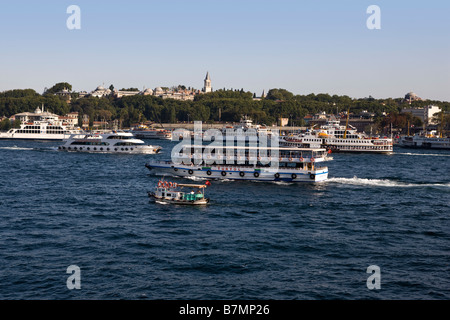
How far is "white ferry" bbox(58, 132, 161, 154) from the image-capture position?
10334 centimetres

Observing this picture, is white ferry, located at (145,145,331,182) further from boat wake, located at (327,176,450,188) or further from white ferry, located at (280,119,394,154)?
white ferry, located at (280,119,394,154)

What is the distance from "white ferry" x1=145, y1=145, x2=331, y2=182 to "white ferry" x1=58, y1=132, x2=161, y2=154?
42.6 meters

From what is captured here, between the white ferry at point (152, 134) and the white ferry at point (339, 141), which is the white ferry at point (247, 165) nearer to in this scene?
the white ferry at point (339, 141)

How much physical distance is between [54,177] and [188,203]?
27.7 meters

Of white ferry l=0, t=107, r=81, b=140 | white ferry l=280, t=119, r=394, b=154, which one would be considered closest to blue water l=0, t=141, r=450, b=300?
white ferry l=280, t=119, r=394, b=154

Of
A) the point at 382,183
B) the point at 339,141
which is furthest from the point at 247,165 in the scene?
the point at 339,141

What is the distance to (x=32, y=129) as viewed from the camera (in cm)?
15062

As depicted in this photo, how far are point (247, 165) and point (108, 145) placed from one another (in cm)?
5341

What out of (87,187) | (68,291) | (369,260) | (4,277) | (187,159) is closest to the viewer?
(68,291)

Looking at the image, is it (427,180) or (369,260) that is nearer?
(369,260)

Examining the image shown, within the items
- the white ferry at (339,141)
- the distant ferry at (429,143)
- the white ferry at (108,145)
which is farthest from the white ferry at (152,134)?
the distant ferry at (429,143)
